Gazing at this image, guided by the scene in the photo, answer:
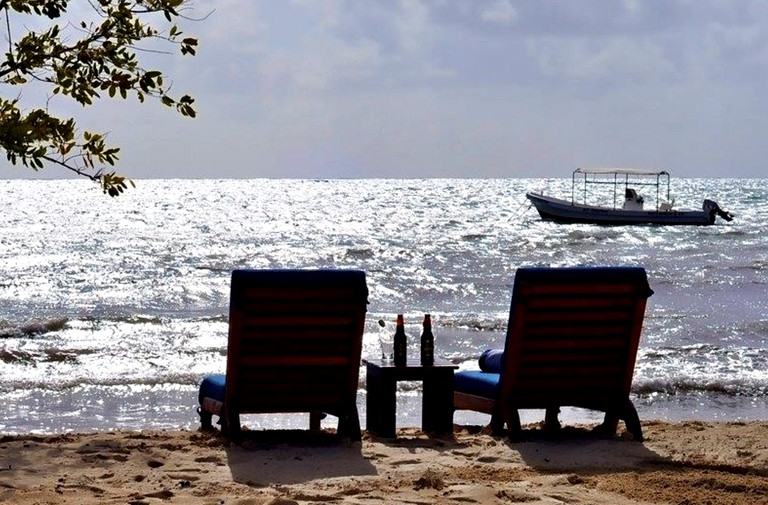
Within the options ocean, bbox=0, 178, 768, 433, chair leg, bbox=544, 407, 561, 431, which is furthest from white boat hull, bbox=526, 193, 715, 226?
chair leg, bbox=544, 407, 561, 431

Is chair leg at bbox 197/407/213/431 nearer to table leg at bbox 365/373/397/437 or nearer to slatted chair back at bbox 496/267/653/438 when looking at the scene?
table leg at bbox 365/373/397/437

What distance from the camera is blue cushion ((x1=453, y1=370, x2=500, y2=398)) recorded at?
730 cm

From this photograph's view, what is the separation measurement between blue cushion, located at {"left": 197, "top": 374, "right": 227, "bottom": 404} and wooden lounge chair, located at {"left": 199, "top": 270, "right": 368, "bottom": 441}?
0.11 metres

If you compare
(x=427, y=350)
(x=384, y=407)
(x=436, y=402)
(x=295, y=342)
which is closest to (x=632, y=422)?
(x=436, y=402)

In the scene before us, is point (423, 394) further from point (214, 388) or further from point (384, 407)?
point (214, 388)

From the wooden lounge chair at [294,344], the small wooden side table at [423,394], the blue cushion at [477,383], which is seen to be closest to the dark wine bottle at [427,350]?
the small wooden side table at [423,394]

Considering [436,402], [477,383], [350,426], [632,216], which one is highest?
[632,216]

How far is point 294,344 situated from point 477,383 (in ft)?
4.12

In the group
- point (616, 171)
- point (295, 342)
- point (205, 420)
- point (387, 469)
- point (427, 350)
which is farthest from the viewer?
point (616, 171)

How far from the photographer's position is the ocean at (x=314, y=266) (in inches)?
452

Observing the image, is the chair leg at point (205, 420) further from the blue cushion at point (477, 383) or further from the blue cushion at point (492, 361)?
the blue cushion at point (492, 361)

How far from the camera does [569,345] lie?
7.18m

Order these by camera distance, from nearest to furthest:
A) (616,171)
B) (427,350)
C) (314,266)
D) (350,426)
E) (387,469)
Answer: (387,469)
(350,426)
(427,350)
(314,266)
(616,171)

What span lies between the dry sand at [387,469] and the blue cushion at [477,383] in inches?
10.3
